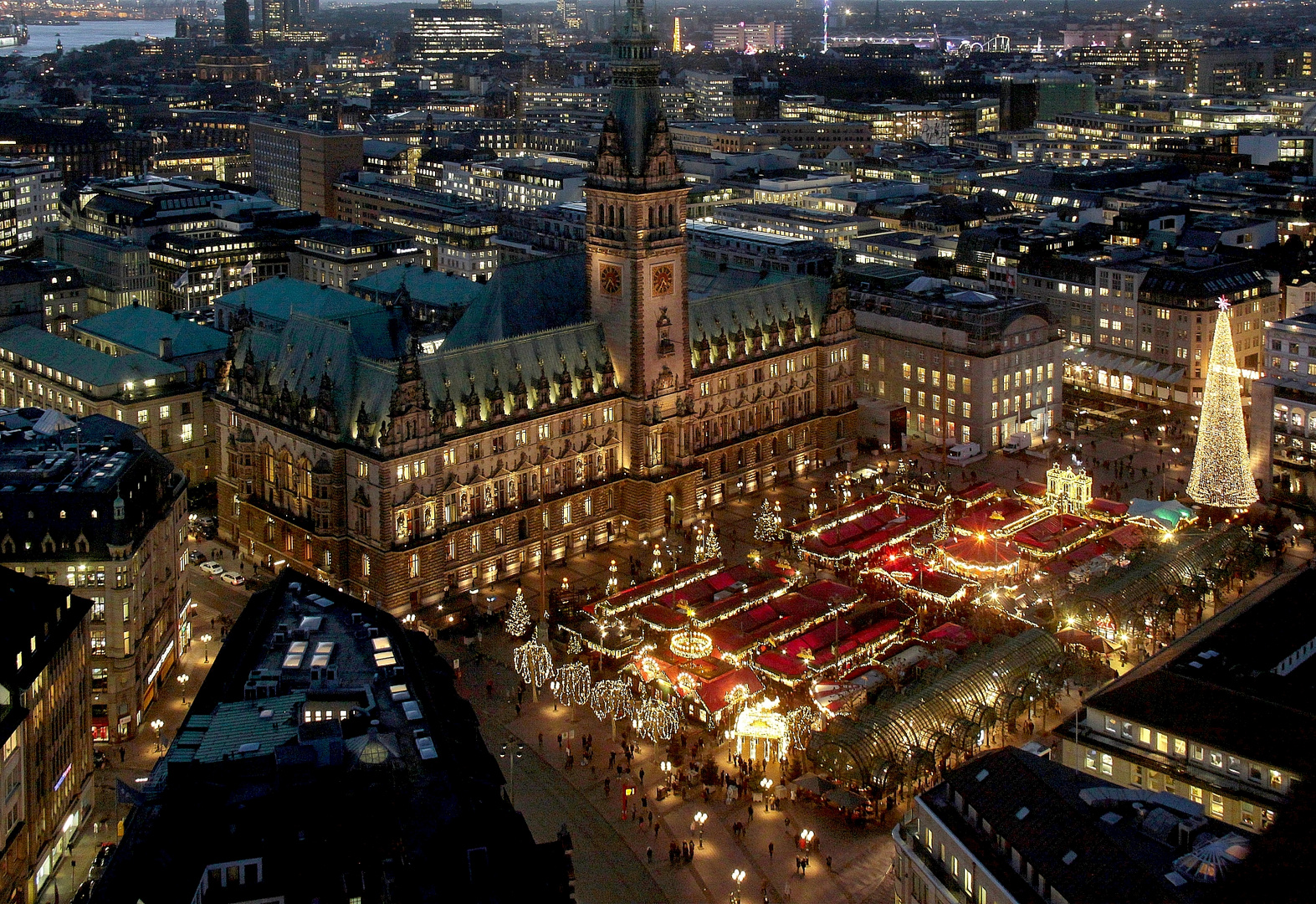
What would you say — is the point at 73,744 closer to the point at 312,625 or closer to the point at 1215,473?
the point at 312,625

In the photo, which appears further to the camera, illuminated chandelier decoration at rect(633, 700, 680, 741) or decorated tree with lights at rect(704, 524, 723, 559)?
decorated tree with lights at rect(704, 524, 723, 559)

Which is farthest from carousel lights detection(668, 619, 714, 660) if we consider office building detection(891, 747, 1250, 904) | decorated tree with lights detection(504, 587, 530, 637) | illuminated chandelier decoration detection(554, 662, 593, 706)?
office building detection(891, 747, 1250, 904)

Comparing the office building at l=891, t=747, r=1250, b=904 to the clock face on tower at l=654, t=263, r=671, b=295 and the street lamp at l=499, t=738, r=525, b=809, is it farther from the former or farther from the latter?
the clock face on tower at l=654, t=263, r=671, b=295

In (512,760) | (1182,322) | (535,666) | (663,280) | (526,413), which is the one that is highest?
(663,280)

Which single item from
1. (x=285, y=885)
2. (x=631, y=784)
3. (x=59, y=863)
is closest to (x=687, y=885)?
(x=631, y=784)

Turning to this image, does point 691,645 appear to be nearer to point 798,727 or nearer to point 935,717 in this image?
point 798,727

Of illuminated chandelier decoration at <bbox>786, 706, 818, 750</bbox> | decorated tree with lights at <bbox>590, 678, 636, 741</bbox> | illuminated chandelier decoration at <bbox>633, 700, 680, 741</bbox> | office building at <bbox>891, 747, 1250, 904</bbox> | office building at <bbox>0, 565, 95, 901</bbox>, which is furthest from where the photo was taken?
decorated tree with lights at <bbox>590, 678, 636, 741</bbox>

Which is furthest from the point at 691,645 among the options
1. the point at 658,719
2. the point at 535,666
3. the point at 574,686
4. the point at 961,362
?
the point at 961,362
